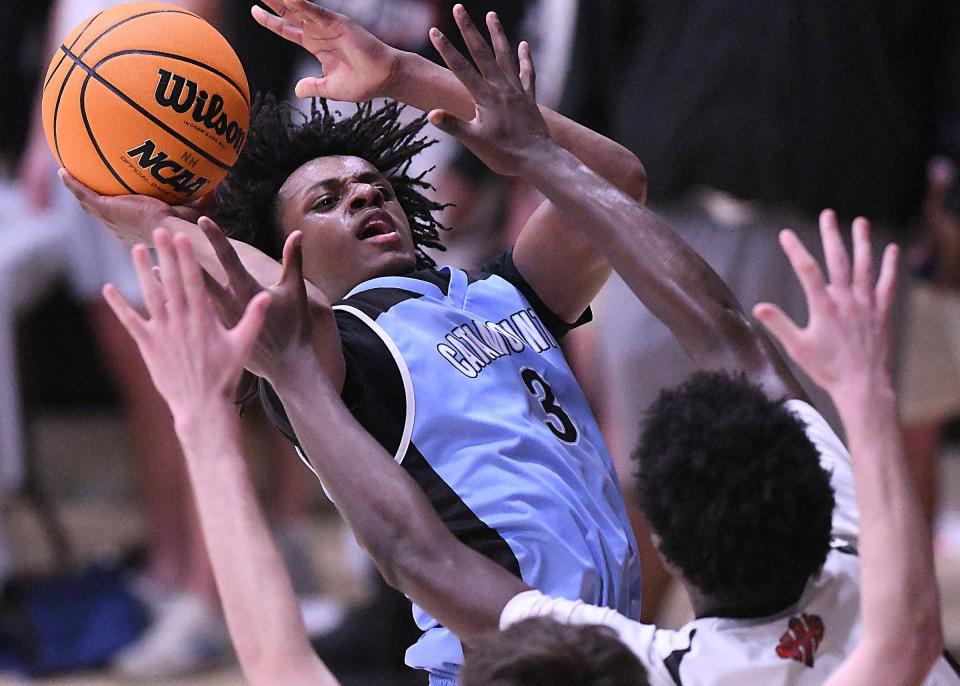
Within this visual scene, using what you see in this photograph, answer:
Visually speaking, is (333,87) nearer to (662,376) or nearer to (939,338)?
(662,376)

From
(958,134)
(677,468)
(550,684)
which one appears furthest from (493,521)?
(958,134)

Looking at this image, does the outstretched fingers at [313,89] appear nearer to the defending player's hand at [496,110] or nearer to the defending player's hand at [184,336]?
the defending player's hand at [496,110]

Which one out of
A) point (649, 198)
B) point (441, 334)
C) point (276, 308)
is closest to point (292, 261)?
point (276, 308)

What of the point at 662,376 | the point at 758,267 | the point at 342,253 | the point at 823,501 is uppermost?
the point at 823,501

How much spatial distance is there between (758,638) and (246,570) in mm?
756

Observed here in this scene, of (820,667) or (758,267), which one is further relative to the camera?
(758,267)

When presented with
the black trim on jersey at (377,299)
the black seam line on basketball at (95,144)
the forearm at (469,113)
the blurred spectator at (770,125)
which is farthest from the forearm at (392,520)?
the blurred spectator at (770,125)

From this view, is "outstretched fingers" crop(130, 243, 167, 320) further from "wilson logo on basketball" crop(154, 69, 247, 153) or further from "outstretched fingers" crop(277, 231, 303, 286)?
"wilson logo on basketball" crop(154, 69, 247, 153)

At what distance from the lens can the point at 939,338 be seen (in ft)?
17.0

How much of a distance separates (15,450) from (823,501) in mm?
4205

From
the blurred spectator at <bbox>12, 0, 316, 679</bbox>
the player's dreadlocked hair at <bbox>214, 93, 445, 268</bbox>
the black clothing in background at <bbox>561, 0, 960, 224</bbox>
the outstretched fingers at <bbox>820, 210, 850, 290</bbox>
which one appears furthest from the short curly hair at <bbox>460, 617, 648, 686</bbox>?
the blurred spectator at <bbox>12, 0, 316, 679</bbox>

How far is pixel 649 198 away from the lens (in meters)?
4.65

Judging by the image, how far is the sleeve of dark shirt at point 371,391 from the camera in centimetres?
A: 290

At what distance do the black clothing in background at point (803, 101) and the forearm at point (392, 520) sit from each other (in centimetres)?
216
